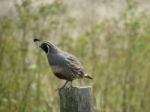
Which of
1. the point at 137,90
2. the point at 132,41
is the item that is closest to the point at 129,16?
the point at 132,41

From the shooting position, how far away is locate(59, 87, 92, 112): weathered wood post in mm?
5348

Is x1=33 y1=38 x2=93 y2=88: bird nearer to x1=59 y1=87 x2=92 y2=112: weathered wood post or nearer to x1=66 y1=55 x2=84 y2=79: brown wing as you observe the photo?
x1=66 y1=55 x2=84 y2=79: brown wing

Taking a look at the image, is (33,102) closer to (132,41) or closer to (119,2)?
(132,41)

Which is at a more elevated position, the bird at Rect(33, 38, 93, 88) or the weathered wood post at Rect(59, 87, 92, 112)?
the bird at Rect(33, 38, 93, 88)

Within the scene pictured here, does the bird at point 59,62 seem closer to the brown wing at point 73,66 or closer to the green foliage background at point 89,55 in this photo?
the brown wing at point 73,66

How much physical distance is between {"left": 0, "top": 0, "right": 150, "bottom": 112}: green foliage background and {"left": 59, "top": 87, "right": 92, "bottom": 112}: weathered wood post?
336 centimetres

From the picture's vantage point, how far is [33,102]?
9.01 meters

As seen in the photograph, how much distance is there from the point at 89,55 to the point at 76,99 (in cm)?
446

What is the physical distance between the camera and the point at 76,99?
534 cm

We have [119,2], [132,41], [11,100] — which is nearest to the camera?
[11,100]

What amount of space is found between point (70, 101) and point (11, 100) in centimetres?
304

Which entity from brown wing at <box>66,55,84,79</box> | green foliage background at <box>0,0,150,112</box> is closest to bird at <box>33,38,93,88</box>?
brown wing at <box>66,55,84,79</box>

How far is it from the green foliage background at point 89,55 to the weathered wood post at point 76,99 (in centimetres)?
336

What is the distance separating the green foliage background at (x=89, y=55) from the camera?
897cm
